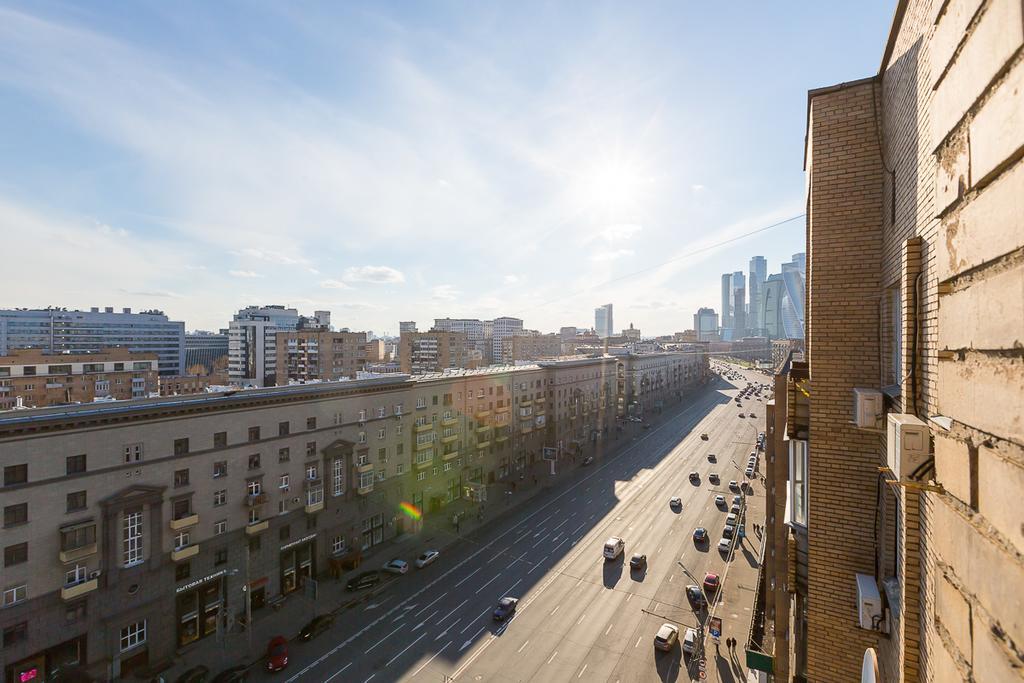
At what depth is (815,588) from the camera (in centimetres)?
919

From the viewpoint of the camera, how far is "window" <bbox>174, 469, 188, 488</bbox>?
27062 mm

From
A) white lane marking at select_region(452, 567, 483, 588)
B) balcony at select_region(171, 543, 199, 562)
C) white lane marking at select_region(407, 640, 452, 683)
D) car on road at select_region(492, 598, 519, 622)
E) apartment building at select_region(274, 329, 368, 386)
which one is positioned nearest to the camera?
white lane marking at select_region(407, 640, 452, 683)

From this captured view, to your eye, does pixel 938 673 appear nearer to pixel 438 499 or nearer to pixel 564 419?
pixel 438 499

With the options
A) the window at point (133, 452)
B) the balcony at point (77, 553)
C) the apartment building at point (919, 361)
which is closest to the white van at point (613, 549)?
the apartment building at point (919, 361)

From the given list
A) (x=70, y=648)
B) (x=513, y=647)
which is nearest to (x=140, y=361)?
(x=70, y=648)

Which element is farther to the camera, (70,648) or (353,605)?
(353,605)

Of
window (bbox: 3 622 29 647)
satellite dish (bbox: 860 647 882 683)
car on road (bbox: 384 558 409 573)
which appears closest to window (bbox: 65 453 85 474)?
window (bbox: 3 622 29 647)

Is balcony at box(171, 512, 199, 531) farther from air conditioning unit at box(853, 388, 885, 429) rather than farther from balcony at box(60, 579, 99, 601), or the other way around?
air conditioning unit at box(853, 388, 885, 429)

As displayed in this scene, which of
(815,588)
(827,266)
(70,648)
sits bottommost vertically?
(70,648)

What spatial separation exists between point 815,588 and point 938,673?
5.27 m

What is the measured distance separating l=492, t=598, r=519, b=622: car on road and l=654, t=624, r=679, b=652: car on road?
28.8 ft

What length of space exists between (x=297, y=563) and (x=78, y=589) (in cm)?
1299

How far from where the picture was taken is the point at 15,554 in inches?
850

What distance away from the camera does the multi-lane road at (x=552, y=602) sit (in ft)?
81.4
